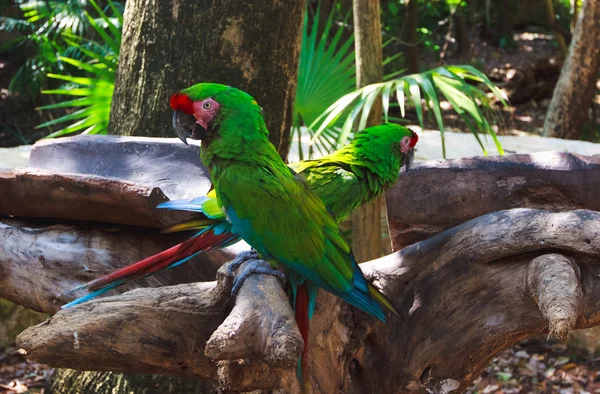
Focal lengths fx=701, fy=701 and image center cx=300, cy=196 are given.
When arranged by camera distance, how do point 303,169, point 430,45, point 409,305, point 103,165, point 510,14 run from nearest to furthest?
1. point 409,305
2. point 303,169
3. point 103,165
4. point 430,45
5. point 510,14

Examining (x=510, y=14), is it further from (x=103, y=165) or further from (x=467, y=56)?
(x=103, y=165)

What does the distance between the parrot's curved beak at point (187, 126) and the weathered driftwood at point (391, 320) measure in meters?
0.32


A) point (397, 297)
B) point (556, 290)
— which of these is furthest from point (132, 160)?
point (556, 290)

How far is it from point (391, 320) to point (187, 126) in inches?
25.5

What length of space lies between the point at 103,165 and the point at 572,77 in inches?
173

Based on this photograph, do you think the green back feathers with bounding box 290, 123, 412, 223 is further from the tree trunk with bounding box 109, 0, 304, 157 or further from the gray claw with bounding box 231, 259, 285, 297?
the tree trunk with bounding box 109, 0, 304, 157

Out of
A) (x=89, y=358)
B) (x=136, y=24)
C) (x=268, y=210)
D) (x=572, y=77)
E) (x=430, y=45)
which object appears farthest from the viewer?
(x=430, y=45)

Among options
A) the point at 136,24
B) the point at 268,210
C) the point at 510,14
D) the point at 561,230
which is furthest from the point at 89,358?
the point at 510,14

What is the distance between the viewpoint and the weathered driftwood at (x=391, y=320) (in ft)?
3.96

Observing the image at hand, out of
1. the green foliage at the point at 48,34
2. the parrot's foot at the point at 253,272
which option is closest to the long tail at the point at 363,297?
the parrot's foot at the point at 253,272

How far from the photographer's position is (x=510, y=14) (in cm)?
874

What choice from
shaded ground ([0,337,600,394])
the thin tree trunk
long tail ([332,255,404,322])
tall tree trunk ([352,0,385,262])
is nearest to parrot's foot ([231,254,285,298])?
long tail ([332,255,404,322])

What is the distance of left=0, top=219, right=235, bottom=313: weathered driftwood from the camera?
1.74 m

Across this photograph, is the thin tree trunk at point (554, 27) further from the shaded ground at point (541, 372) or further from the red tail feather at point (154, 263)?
the red tail feather at point (154, 263)
